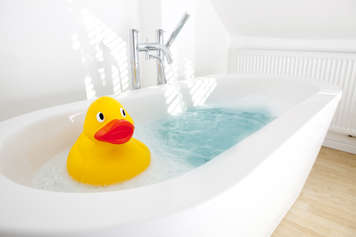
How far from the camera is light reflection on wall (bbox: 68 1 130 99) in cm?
134

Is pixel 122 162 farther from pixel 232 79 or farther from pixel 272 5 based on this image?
pixel 272 5

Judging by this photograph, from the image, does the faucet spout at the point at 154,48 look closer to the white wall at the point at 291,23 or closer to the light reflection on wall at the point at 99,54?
the light reflection on wall at the point at 99,54

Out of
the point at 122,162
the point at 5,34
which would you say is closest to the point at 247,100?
the point at 122,162

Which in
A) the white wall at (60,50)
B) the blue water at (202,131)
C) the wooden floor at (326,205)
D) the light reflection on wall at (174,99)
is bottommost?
the wooden floor at (326,205)

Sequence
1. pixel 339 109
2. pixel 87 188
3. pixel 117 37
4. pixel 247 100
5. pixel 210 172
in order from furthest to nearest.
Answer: pixel 339 109
pixel 247 100
pixel 117 37
pixel 87 188
pixel 210 172

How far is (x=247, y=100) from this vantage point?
5.47 ft

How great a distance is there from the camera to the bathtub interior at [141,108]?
0.77m

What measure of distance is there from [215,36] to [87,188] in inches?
71.8

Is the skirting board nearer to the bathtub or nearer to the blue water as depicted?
the blue water

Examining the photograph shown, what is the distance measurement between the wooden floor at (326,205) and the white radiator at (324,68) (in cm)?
32

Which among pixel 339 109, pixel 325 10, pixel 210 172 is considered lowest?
pixel 339 109

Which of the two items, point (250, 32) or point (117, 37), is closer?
point (117, 37)

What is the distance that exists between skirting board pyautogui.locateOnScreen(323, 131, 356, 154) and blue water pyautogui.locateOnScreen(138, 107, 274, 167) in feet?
Answer: 2.52

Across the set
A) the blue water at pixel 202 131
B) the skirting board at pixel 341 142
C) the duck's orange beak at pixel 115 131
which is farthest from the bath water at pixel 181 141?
the skirting board at pixel 341 142
